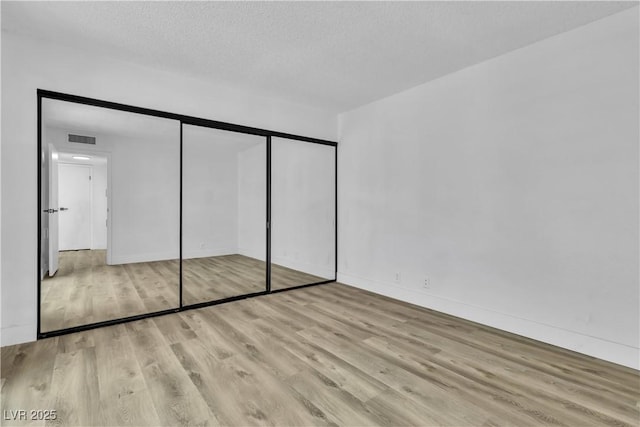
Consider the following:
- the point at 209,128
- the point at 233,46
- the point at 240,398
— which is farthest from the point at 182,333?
the point at 233,46

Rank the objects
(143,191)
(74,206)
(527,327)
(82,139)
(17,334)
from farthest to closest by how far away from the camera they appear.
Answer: (143,191) < (74,206) < (82,139) < (527,327) < (17,334)

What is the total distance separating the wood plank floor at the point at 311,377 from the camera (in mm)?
1799

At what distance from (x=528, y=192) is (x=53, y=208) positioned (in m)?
4.67

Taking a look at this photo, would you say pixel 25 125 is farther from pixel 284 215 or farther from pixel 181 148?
→ pixel 284 215

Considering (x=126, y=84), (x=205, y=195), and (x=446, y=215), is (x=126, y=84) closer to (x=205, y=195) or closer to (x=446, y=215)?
(x=205, y=195)

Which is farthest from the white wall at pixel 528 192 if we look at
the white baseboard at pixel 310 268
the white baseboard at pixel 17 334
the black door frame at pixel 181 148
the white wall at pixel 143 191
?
the white baseboard at pixel 17 334

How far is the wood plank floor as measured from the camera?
1.80 metres

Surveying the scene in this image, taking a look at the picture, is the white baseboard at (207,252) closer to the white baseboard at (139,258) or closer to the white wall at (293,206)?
the white wall at (293,206)

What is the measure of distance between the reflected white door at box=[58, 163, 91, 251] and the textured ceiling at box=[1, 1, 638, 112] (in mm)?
1461

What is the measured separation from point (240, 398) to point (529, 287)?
2656 millimetres

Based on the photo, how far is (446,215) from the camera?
3602 mm

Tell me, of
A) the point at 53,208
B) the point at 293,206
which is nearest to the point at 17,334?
the point at 53,208

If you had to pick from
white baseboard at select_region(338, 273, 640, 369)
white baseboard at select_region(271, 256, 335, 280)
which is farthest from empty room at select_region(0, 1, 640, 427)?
white baseboard at select_region(271, 256, 335, 280)

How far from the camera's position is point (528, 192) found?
2.95 metres
